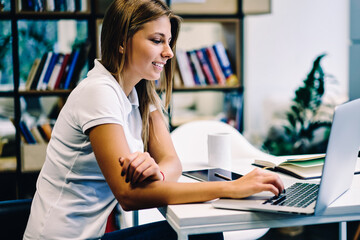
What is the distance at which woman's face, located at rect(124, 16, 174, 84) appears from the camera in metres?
1.36

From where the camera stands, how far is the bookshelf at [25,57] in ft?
9.57

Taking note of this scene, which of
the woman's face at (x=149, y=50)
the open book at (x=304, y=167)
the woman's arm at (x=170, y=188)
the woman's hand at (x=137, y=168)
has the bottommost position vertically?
the open book at (x=304, y=167)

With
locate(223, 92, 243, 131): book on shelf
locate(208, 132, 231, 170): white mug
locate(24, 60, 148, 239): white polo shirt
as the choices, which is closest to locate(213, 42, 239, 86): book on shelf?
locate(223, 92, 243, 131): book on shelf

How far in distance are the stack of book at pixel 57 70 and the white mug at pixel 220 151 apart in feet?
5.62

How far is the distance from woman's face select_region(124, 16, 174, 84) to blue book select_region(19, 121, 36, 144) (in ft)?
5.86

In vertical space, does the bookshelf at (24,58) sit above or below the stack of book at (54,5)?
below

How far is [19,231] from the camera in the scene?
1.28 metres

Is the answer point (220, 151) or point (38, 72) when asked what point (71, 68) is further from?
point (220, 151)

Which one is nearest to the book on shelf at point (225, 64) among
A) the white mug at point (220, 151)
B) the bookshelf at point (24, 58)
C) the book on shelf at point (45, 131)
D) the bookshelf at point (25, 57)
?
the bookshelf at point (24, 58)

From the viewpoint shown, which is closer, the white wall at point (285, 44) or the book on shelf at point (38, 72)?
the book on shelf at point (38, 72)

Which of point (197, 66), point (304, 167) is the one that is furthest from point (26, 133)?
point (304, 167)

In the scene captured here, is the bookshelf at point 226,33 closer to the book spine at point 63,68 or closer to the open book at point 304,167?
the book spine at point 63,68

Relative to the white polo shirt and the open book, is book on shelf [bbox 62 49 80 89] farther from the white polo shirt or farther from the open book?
the open book

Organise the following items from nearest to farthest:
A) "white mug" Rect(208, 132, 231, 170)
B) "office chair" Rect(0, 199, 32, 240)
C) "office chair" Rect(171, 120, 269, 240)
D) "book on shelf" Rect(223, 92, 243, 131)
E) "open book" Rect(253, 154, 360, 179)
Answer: "office chair" Rect(0, 199, 32, 240)
"open book" Rect(253, 154, 360, 179)
"white mug" Rect(208, 132, 231, 170)
"office chair" Rect(171, 120, 269, 240)
"book on shelf" Rect(223, 92, 243, 131)
